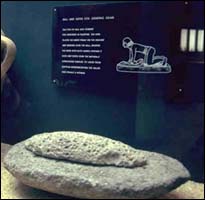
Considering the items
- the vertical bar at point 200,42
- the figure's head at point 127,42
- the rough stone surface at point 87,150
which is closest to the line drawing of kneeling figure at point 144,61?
the figure's head at point 127,42

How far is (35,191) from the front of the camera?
1.37m

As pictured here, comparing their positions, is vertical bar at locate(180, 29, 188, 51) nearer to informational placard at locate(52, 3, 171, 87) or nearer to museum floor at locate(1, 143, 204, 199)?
informational placard at locate(52, 3, 171, 87)

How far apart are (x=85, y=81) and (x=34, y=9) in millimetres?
367

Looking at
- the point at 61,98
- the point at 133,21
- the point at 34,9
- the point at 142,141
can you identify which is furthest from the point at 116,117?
the point at 34,9

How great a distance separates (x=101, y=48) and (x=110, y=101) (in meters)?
0.20

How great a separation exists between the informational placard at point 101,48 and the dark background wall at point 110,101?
0.03 metres

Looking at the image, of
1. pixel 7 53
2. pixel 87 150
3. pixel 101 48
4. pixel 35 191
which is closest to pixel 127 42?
pixel 101 48

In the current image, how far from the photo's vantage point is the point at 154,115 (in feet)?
4.32

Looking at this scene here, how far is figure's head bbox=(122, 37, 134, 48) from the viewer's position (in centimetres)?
131

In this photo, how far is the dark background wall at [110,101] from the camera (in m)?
1.25

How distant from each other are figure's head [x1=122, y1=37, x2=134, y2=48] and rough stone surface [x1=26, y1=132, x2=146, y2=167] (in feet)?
1.10

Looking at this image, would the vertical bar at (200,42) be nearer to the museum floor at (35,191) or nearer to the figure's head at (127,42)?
the figure's head at (127,42)

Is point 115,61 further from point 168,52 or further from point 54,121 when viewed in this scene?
point 54,121

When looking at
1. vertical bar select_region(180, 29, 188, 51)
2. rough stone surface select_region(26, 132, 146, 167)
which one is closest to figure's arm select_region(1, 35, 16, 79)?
rough stone surface select_region(26, 132, 146, 167)
